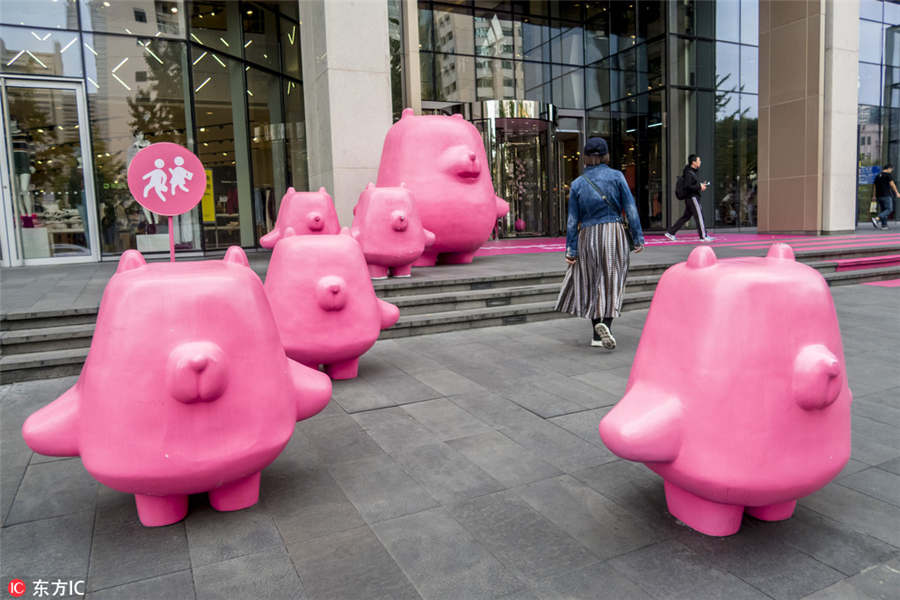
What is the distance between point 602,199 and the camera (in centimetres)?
535

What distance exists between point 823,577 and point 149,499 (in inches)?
105

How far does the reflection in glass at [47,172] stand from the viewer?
11.3 meters

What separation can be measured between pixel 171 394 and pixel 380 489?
107 centimetres

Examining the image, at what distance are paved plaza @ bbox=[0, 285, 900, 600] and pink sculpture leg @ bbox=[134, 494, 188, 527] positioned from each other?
42mm

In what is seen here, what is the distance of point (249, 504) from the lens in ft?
9.16

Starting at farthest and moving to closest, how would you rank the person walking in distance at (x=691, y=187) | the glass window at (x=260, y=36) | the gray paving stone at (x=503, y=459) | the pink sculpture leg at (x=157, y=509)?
the glass window at (x=260, y=36) < the person walking in distance at (x=691, y=187) < the gray paving stone at (x=503, y=459) < the pink sculpture leg at (x=157, y=509)

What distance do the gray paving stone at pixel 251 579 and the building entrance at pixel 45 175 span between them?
11.7m

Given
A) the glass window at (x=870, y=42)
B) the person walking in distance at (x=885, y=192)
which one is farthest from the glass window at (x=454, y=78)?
the glass window at (x=870, y=42)

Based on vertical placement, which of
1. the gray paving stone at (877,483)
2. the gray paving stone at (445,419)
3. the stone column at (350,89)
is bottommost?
the gray paving stone at (877,483)

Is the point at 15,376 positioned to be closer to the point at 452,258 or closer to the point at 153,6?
the point at 452,258

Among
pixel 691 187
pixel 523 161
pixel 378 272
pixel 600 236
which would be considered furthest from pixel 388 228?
pixel 523 161

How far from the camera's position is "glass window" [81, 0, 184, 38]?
11.8 metres

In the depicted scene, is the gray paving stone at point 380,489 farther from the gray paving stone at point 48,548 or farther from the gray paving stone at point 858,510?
the gray paving stone at point 858,510

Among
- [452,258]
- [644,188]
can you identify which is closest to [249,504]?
[452,258]
